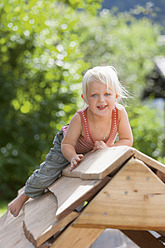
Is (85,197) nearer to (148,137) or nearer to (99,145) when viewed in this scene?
(99,145)

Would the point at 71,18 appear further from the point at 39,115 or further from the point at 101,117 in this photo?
the point at 101,117

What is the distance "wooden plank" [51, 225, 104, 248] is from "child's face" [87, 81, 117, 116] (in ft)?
3.10

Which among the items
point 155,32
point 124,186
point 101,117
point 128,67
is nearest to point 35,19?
point 101,117

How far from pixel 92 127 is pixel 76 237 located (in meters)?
0.98

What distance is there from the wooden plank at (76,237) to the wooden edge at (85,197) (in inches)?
3.2

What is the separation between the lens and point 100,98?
9.04 feet

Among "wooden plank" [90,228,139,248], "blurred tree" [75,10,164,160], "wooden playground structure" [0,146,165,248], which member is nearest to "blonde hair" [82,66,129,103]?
"wooden playground structure" [0,146,165,248]

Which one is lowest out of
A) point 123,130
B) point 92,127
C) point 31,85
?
point 31,85

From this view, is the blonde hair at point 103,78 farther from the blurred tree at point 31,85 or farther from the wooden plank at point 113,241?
the blurred tree at point 31,85

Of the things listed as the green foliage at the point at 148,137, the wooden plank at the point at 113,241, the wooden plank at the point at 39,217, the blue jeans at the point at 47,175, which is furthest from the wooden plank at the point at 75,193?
the green foliage at the point at 148,137

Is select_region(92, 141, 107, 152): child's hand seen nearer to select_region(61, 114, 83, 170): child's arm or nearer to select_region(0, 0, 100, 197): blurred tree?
select_region(61, 114, 83, 170): child's arm

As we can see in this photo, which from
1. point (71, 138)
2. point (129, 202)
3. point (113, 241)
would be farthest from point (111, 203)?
point (113, 241)

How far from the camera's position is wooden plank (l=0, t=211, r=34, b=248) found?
259 cm

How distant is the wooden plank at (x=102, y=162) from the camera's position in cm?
204
